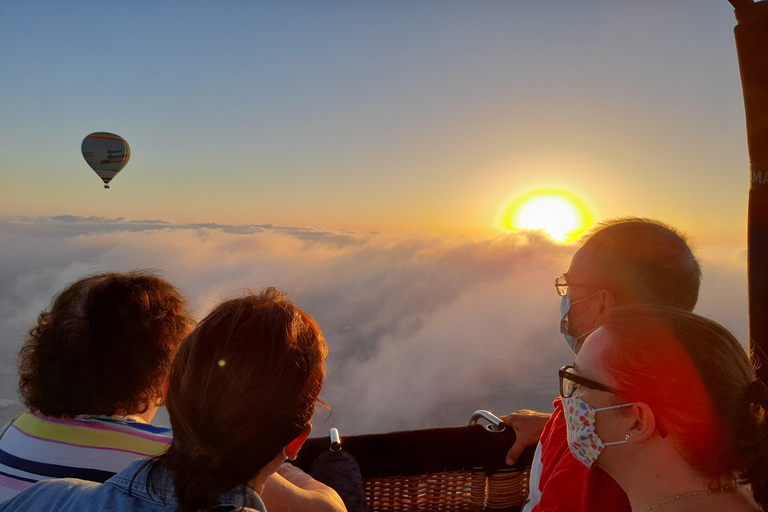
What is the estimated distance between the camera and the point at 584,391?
55.9 inches

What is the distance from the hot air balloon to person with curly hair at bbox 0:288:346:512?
82.1 ft

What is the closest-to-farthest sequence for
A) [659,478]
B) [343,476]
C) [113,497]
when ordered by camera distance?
[113,497] → [659,478] → [343,476]

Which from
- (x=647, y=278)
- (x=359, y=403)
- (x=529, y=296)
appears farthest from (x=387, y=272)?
(x=647, y=278)

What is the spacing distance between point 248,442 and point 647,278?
151cm

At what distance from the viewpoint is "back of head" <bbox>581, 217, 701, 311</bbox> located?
188 cm

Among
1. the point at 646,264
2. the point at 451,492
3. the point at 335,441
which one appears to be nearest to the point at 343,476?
the point at 335,441

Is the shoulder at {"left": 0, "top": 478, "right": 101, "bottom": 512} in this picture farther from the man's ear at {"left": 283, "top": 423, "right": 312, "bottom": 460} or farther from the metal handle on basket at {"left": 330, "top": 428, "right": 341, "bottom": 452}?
the metal handle on basket at {"left": 330, "top": 428, "right": 341, "bottom": 452}

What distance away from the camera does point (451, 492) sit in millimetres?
2291

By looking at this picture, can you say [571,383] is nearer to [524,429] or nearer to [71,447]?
[524,429]

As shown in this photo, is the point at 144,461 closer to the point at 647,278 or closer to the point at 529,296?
the point at 647,278

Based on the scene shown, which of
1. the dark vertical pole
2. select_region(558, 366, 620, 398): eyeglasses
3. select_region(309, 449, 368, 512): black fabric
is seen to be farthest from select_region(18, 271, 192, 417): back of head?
the dark vertical pole

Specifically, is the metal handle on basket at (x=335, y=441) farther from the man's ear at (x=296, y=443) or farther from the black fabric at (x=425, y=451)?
the man's ear at (x=296, y=443)

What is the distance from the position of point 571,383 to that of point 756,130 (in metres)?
0.85

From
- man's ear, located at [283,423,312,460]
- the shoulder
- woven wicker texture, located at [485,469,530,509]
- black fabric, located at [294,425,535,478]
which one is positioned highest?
man's ear, located at [283,423,312,460]
